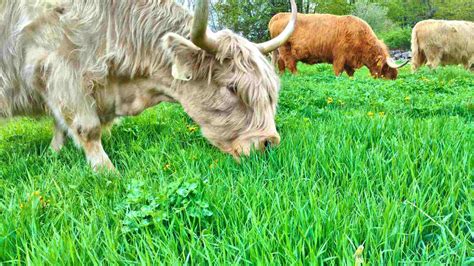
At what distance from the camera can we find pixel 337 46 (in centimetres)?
1467

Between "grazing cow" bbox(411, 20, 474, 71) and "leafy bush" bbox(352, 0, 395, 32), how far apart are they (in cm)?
2473

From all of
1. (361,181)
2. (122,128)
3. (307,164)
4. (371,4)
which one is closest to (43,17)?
(122,128)

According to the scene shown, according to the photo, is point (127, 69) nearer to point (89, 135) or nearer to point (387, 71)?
point (89, 135)

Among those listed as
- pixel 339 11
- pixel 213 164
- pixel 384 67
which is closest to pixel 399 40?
pixel 339 11

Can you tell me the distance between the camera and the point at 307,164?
2.66 meters

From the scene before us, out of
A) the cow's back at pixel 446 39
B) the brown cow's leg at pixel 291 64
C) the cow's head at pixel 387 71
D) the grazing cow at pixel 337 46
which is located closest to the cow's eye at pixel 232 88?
the grazing cow at pixel 337 46

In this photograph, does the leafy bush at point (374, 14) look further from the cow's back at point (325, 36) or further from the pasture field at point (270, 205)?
the pasture field at point (270, 205)

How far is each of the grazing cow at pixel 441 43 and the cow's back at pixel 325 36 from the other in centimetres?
494

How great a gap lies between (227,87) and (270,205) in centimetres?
165

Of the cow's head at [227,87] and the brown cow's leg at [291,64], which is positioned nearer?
the cow's head at [227,87]

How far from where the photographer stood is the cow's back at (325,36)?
1443 cm

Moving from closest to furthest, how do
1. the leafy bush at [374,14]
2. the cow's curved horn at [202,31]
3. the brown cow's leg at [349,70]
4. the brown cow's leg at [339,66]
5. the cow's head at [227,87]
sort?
the cow's curved horn at [202,31] < the cow's head at [227,87] < the brown cow's leg at [339,66] < the brown cow's leg at [349,70] < the leafy bush at [374,14]

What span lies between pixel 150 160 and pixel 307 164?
1231 mm

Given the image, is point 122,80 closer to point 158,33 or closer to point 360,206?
point 158,33
